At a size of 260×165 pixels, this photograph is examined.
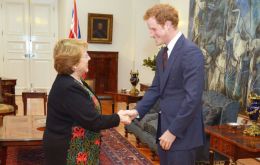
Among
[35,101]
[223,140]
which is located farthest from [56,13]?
[223,140]

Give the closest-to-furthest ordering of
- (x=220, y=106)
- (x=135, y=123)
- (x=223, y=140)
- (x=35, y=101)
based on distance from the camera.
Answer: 1. (x=223, y=140)
2. (x=220, y=106)
3. (x=135, y=123)
4. (x=35, y=101)

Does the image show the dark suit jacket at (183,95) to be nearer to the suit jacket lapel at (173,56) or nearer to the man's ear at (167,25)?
the suit jacket lapel at (173,56)

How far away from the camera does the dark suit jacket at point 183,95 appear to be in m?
1.94

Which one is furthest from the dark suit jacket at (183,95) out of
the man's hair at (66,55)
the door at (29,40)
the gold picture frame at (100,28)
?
the door at (29,40)

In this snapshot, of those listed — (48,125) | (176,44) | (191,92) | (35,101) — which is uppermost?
(176,44)

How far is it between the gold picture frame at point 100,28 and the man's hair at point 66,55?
Answer: 22.6ft

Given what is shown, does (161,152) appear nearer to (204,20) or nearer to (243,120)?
(243,120)

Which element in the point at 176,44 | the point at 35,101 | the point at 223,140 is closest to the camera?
the point at 176,44

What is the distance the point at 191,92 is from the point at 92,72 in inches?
295

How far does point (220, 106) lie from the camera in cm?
394

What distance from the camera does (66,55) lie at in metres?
2.12

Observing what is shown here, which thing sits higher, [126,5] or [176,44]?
[126,5]

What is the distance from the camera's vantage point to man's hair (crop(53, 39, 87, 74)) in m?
2.12

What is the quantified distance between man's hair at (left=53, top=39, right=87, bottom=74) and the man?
1.69 feet
